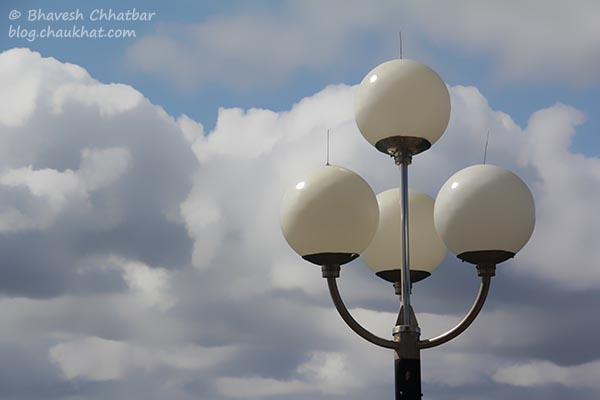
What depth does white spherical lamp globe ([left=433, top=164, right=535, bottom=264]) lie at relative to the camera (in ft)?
27.4

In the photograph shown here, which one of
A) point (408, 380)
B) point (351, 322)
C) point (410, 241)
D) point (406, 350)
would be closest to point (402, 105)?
point (410, 241)

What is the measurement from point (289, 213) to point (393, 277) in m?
1.88

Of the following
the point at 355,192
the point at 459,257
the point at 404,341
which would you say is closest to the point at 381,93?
the point at 355,192

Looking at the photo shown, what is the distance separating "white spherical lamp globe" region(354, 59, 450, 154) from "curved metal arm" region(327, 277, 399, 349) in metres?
1.45

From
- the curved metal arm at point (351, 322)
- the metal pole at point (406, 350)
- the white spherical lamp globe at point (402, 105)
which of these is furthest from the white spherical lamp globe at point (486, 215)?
the curved metal arm at point (351, 322)

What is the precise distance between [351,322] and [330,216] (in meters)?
1.05

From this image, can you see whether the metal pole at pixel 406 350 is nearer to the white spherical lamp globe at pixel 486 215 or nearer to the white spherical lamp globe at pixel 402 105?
the white spherical lamp globe at pixel 486 215

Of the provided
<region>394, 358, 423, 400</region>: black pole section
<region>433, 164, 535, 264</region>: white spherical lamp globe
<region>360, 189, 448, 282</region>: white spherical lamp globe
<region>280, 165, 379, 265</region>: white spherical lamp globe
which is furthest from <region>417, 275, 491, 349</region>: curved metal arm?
<region>360, 189, 448, 282</region>: white spherical lamp globe

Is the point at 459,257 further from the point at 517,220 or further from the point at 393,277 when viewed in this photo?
the point at 393,277

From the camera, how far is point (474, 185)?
8.42 metres

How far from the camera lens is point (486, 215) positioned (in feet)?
27.4

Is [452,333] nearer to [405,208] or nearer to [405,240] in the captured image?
[405,240]

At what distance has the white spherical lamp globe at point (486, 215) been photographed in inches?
329

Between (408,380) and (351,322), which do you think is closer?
(408,380)
